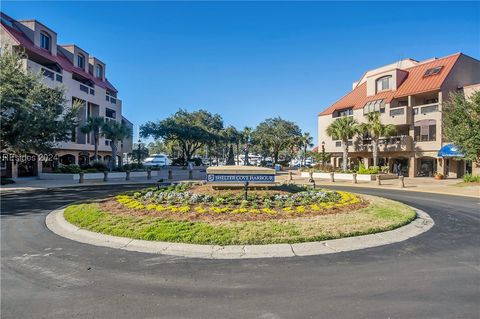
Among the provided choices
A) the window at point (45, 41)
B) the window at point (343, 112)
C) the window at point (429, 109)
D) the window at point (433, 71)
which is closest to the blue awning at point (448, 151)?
the window at point (429, 109)

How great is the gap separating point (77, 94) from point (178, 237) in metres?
35.4

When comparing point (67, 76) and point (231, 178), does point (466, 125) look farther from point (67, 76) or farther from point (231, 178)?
point (67, 76)

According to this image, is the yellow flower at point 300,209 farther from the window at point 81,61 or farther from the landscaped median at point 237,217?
the window at point 81,61

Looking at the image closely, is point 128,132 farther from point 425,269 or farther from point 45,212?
point 425,269

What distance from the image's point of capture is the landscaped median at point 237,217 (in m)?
7.64

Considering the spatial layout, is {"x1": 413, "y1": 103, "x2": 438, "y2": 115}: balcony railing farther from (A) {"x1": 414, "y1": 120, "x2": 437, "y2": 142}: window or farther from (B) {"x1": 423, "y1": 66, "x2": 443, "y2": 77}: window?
(B) {"x1": 423, "y1": 66, "x2": 443, "y2": 77}: window

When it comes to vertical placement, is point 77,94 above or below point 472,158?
above

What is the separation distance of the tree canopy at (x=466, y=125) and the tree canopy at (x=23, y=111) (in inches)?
1226

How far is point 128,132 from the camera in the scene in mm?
35219

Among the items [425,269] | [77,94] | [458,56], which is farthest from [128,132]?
[458,56]

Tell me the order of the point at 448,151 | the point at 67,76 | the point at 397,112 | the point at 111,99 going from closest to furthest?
the point at 448,151, the point at 67,76, the point at 397,112, the point at 111,99

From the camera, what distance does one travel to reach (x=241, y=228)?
316 inches

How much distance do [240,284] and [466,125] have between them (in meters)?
26.7

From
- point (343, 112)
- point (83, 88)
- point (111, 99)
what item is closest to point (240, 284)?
point (83, 88)
